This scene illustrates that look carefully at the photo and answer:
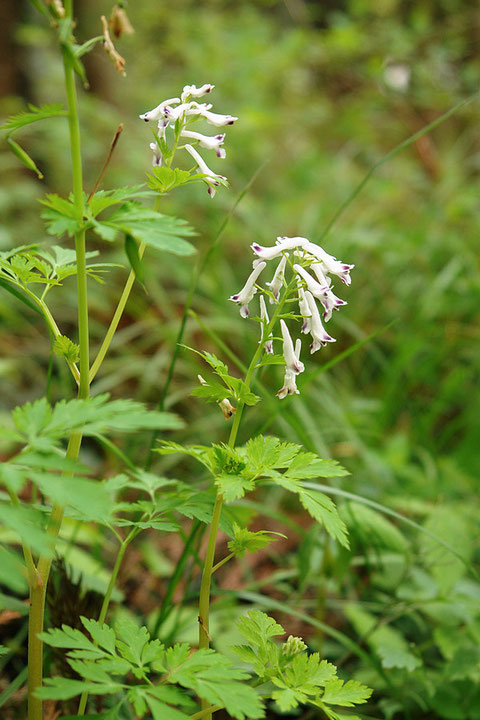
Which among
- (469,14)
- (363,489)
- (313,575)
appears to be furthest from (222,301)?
(469,14)

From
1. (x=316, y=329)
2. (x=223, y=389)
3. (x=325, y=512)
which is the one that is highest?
(x=316, y=329)

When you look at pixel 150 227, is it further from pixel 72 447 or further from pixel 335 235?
pixel 335 235

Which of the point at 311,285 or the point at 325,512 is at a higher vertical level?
the point at 311,285

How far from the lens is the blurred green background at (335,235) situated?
2.55m

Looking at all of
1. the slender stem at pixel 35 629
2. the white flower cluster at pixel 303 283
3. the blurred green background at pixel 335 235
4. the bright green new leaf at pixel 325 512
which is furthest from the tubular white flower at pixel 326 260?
the slender stem at pixel 35 629

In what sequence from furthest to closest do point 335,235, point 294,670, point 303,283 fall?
point 335,235 → point 303,283 → point 294,670

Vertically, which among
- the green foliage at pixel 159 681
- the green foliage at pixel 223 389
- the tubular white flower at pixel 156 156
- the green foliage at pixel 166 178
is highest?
the tubular white flower at pixel 156 156

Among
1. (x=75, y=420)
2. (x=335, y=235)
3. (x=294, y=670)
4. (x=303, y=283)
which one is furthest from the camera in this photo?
(x=335, y=235)

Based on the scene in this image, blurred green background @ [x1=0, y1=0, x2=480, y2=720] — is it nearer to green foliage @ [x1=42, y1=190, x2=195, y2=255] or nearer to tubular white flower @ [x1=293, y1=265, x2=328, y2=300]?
tubular white flower @ [x1=293, y1=265, x2=328, y2=300]

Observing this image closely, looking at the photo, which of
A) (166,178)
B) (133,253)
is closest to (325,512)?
(133,253)

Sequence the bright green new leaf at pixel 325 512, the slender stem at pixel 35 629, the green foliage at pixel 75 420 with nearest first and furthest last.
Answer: the green foliage at pixel 75 420 → the bright green new leaf at pixel 325 512 → the slender stem at pixel 35 629

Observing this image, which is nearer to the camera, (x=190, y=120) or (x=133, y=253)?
(x=133, y=253)

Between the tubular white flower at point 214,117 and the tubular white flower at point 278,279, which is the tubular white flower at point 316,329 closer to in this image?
the tubular white flower at point 278,279

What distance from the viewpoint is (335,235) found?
164 inches
